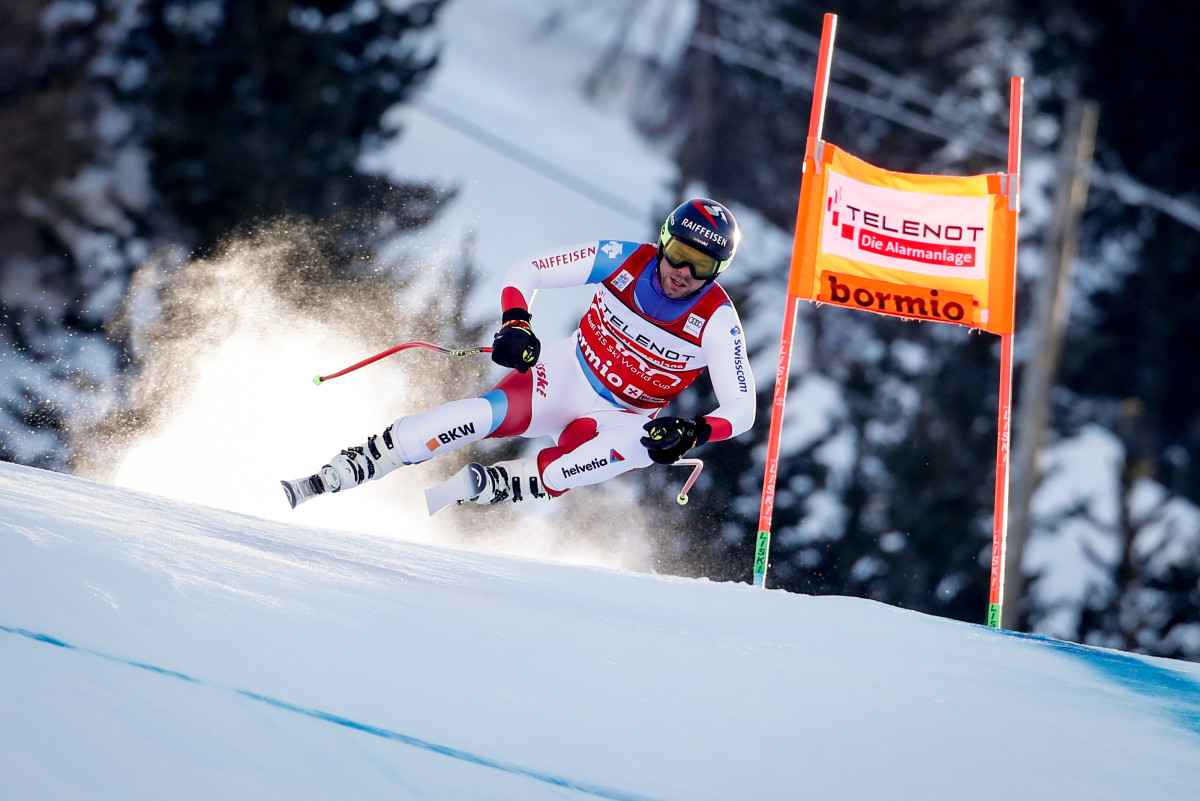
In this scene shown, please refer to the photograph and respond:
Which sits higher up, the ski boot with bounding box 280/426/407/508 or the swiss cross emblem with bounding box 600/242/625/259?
the swiss cross emblem with bounding box 600/242/625/259

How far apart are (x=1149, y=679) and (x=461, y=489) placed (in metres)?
2.83

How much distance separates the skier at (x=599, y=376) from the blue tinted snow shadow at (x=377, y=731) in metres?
2.46

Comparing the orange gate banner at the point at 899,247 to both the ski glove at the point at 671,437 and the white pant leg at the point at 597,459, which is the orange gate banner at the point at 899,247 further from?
the ski glove at the point at 671,437

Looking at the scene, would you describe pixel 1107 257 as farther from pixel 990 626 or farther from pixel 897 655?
pixel 897 655

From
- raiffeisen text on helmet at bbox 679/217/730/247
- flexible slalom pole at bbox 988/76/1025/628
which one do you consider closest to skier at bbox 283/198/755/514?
raiffeisen text on helmet at bbox 679/217/730/247

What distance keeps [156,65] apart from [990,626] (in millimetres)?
16134

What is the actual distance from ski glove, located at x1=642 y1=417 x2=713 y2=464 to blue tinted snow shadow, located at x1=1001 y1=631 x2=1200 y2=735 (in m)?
1.76

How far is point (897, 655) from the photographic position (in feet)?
15.2

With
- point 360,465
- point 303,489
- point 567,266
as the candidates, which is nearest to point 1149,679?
point 567,266

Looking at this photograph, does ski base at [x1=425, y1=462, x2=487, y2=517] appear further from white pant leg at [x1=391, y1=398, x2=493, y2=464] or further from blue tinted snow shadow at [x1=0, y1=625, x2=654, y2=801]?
blue tinted snow shadow at [x1=0, y1=625, x2=654, y2=801]

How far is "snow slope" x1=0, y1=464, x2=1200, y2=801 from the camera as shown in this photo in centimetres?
267

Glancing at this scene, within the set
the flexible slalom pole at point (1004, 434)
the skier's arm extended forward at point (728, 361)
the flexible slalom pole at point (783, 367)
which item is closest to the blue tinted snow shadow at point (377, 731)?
the skier's arm extended forward at point (728, 361)

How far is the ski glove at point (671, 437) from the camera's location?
197 inches

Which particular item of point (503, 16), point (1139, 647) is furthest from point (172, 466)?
point (503, 16)
